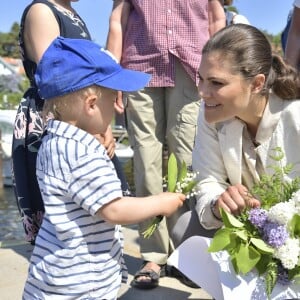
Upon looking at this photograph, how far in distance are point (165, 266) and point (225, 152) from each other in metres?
1.11

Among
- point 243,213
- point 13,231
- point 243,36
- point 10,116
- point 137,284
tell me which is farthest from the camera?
point 10,116

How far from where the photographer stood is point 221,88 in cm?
227

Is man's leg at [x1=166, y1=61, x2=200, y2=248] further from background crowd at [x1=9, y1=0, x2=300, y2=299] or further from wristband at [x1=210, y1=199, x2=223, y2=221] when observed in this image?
wristband at [x1=210, y1=199, x2=223, y2=221]

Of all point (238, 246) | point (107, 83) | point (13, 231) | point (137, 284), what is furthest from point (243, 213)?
point (13, 231)

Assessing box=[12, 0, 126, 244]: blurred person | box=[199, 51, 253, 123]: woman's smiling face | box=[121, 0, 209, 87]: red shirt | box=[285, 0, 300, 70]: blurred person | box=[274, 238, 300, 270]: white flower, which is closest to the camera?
box=[274, 238, 300, 270]: white flower

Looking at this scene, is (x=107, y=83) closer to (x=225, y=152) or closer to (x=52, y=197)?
(x=52, y=197)

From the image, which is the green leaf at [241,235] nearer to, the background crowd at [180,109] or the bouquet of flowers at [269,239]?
the bouquet of flowers at [269,239]

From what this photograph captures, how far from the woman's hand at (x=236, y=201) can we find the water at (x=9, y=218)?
10.0 ft

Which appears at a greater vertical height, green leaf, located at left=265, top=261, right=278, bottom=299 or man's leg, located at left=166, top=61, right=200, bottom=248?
man's leg, located at left=166, top=61, right=200, bottom=248

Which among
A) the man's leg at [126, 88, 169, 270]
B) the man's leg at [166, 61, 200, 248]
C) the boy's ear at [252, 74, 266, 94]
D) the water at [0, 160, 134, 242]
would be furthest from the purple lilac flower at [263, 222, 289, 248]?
the water at [0, 160, 134, 242]

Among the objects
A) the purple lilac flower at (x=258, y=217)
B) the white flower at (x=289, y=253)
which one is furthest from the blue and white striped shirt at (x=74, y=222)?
the white flower at (x=289, y=253)

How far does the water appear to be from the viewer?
564 centimetres

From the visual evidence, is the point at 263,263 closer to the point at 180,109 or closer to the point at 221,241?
the point at 221,241

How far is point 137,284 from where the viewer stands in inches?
122
